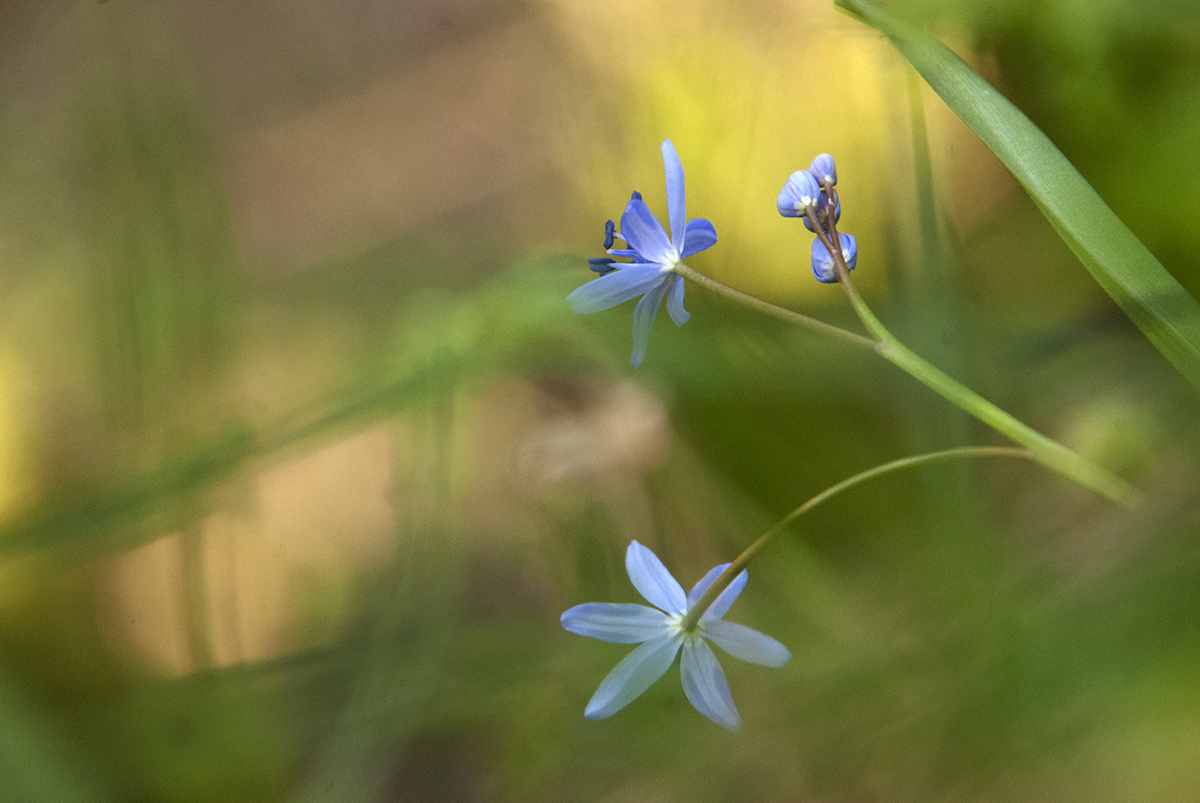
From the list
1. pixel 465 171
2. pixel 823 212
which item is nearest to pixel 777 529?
pixel 823 212

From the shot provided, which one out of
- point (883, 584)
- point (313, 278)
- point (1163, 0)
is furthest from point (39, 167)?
point (1163, 0)

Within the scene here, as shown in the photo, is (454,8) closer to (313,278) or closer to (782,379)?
(313,278)

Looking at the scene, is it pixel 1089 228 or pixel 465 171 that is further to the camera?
pixel 465 171

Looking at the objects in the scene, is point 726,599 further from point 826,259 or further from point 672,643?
point 826,259

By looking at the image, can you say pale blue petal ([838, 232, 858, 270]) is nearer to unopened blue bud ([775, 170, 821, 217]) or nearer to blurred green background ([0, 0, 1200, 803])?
unopened blue bud ([775, 170, 821, 217])

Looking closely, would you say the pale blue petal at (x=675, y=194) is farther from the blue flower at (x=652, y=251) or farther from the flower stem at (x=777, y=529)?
the flower stem at (x=777, y=529)

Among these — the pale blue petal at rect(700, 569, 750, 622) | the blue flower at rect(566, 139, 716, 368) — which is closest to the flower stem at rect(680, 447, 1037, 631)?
the pale blue petal at rect(700, 569, 750, 622)

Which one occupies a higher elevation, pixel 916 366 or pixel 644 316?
pixel 644 316

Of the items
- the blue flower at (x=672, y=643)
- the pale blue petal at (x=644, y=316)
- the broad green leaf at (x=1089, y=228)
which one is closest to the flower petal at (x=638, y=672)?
the blue flower at (x=672, y=643)
